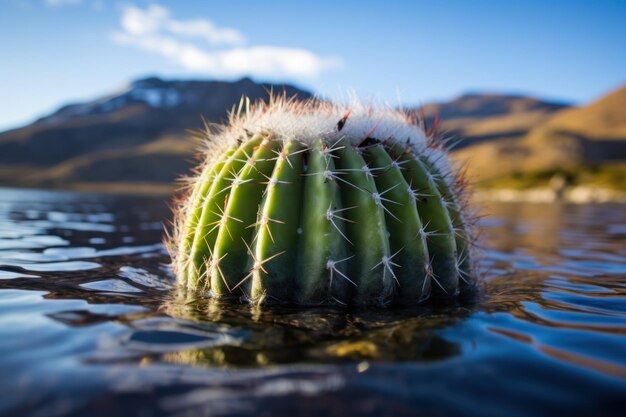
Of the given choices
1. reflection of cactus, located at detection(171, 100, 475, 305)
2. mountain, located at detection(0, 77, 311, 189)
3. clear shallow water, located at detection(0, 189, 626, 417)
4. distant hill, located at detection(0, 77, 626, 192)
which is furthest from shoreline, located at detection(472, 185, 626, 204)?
mountain, located at detection(0, 77, 311, 189)

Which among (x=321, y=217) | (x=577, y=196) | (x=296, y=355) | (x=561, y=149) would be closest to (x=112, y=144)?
(x=561, y=149)

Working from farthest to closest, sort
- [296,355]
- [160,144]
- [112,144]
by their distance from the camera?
[112,144], [160,144], [296,355]

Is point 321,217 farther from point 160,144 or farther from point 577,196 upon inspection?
point 160,144

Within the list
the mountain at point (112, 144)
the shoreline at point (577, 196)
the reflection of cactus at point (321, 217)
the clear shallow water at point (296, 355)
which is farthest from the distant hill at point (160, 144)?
the clear shallow water at point (296, 355)

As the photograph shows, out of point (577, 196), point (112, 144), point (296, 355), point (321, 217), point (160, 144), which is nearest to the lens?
point (296, 355)

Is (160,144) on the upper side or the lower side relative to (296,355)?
upper

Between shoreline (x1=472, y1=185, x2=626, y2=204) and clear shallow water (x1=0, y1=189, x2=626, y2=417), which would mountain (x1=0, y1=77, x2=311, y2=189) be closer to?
shoreline (x1=472, y1=185, x2=626, y2=204)
